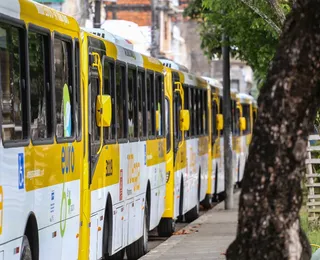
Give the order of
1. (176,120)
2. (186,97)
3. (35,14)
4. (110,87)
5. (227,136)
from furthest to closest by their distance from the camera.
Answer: (227,136) → (186,97) → (176,120) → (110,87) → (35,14)

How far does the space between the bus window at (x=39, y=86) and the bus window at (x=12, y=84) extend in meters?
0.30

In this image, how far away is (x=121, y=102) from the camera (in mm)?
16125

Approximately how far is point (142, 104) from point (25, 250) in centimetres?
802

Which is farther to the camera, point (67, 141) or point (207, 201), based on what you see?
point (207, 201)

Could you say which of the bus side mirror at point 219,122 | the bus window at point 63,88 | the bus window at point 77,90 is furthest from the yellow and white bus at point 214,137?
the bus window at point 63,88

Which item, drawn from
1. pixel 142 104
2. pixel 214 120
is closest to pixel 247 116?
pixel 214 120

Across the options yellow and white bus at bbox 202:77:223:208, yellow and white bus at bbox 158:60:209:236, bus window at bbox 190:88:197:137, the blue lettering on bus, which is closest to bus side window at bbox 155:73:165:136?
yellow and white bus at bbox 158:60:209:236

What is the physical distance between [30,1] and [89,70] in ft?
9.64

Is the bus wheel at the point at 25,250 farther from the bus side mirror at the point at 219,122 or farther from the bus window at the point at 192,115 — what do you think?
the bus side mirror at the point at 219,122

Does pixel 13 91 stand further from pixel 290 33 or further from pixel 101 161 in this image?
pixel 101 161

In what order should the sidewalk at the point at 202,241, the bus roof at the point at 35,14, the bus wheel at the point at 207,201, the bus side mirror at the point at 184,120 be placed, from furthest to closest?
the bus wheel at the point at 207,201 → the bus side mirror at the point at 184,120 → the sidewalk at the point at 202,241 → the bus roof at the point at 35,14

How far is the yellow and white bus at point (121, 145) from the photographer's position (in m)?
13.7

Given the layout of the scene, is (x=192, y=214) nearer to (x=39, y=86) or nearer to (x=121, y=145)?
(x=121, y=145)

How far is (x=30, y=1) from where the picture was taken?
424 inches
